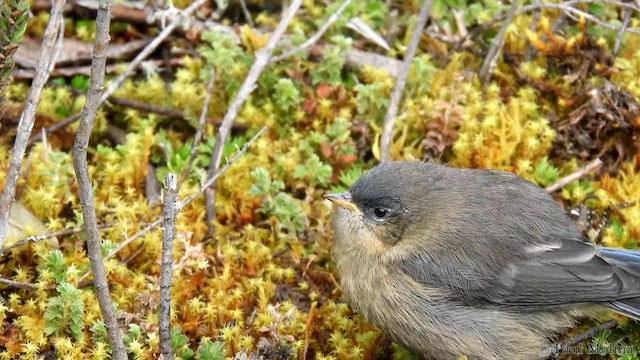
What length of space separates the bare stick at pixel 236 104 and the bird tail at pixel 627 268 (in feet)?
7.49

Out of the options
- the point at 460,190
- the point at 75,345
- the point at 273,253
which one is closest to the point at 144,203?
the point at 273,253

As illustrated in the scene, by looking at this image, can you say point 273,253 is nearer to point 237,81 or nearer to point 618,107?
point 237,81

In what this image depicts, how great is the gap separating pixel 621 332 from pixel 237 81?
3.03m

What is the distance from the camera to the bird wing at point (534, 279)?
3893 mm

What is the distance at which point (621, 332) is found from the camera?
4312 mm

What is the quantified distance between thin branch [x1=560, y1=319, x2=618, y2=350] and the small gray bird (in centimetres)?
9

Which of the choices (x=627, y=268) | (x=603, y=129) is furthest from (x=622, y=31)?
(x=627, y=268)

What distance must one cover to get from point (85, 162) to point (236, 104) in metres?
2.15

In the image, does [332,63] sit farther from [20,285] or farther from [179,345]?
[20,285]

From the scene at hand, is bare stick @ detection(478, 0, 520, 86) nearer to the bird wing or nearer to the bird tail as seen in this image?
the bird tail

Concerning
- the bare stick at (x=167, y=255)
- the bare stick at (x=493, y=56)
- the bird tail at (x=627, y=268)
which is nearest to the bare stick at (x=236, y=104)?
the bare stick at (x=167, y=255)

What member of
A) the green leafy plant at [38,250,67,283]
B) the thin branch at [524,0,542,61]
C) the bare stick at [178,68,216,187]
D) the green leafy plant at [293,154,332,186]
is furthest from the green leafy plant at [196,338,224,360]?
the thin branch at [524,0,542,61]

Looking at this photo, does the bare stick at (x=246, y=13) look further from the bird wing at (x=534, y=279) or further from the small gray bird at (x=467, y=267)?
the bird wing at (x=534, y=279)

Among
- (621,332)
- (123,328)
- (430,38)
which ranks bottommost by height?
(621,332)
